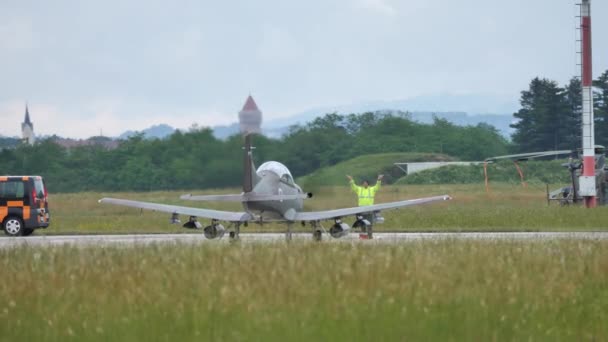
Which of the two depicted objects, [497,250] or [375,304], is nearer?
[375,304]

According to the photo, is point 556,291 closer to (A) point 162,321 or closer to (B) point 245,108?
(A) point 162,321

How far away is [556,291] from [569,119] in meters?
92.4

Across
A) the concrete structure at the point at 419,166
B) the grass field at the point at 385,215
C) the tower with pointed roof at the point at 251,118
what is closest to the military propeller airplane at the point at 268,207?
the grass field at the point at 385,215

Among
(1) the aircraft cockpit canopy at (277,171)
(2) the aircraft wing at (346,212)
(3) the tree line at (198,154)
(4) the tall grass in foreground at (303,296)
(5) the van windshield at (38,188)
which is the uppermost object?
(3) the tree line at (198,154)

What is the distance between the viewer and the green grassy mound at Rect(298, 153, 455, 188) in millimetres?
32259

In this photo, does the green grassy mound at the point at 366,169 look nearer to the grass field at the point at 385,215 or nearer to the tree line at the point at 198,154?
the grass field at the point at 385,215

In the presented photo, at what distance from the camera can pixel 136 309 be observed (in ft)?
36.8

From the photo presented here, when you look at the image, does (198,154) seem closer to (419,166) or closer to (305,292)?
(305,292)

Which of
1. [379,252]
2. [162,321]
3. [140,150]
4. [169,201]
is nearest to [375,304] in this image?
[162,321]

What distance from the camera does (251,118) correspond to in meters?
35.1

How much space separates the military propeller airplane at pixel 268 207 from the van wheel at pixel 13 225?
6.67m

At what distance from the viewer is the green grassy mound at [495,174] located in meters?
74.4

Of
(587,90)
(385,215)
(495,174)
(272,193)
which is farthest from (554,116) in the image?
(272,193)

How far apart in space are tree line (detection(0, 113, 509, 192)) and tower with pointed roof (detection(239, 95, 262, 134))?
0.52 m
